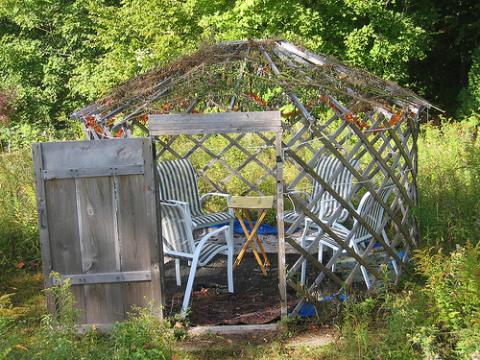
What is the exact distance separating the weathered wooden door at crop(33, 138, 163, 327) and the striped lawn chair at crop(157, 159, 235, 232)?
1395mm

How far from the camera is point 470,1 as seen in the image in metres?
14.5

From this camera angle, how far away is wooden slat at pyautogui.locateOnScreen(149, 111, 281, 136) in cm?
445

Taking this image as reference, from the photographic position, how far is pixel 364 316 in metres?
4.06

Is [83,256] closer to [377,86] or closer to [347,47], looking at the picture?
[377,86]

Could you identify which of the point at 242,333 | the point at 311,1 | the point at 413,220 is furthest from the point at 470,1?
the point at 242,333

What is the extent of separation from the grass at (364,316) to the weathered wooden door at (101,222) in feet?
0.86

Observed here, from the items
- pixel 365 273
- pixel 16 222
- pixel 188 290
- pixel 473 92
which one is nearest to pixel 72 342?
pixel 188 290

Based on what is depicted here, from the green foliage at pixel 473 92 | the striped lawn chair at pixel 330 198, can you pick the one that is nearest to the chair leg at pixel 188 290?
the striped lawn chair at pixel 330 198

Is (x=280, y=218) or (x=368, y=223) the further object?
(x=368, y=223)

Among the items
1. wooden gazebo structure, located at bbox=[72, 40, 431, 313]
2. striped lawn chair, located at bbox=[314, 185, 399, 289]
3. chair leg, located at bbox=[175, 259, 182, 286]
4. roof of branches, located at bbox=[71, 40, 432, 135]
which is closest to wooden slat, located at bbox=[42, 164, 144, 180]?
wooden gazebo structure, located at bbox=[72, 40, 431, 313]

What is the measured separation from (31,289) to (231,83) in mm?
2591

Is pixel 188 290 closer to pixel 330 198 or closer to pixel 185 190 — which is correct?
pixel 185 190

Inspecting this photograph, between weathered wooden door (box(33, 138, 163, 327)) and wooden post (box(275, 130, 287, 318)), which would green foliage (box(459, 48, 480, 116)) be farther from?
weathered wooden door (box(33, 138, 163, 327))

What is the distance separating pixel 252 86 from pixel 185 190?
1.72m
